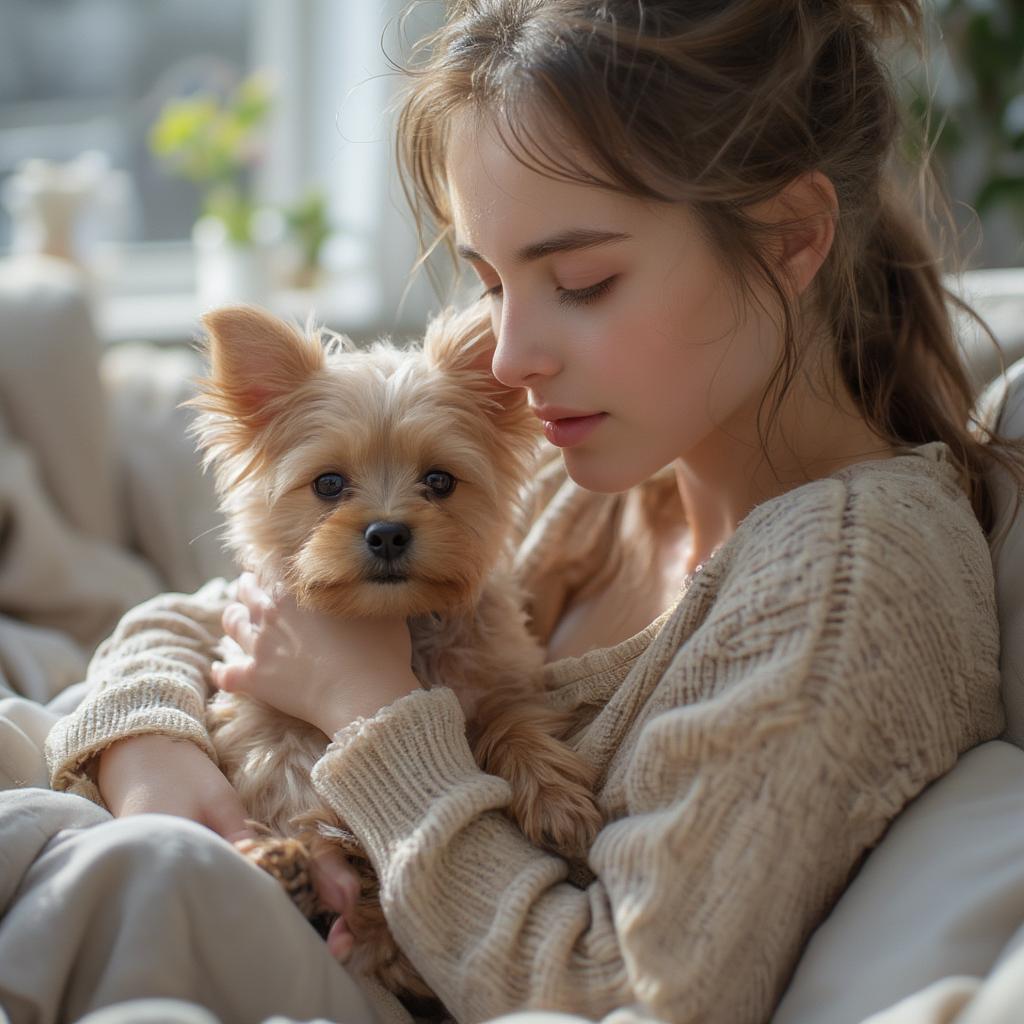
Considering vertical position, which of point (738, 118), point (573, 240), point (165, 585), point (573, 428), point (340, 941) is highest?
point (738, 118)

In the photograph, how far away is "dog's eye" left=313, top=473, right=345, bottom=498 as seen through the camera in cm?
149

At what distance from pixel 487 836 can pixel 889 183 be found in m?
0.96

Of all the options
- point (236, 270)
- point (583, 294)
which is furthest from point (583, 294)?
point (236, 270)

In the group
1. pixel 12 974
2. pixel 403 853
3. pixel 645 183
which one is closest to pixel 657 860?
pixel 403 853

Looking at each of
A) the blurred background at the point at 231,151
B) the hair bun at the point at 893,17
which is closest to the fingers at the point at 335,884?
the hair bun at the point at 893,17

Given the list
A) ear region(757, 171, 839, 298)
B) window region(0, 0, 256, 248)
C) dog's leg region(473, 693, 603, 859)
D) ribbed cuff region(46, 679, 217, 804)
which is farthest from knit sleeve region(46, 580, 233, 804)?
window region(0, 0, 256, 248)

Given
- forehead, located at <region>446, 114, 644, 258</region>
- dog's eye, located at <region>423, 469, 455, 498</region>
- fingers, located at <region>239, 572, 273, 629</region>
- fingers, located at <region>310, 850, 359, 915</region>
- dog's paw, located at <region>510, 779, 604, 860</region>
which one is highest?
forehead, located at <region>446, 114, 644, 258</region>

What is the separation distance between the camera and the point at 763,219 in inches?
52.3

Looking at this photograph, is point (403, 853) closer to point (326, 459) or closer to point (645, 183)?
point (326, 459)

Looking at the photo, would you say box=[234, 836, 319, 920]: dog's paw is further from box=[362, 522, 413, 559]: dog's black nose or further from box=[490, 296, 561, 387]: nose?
box=[490, 296, 561, 387]: nose

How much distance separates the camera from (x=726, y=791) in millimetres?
1024

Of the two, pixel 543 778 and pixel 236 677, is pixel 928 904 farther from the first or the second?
pixel 236 677

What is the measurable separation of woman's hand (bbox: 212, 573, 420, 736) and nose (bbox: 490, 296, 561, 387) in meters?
0.34

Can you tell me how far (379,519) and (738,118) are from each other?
596 millimetres
